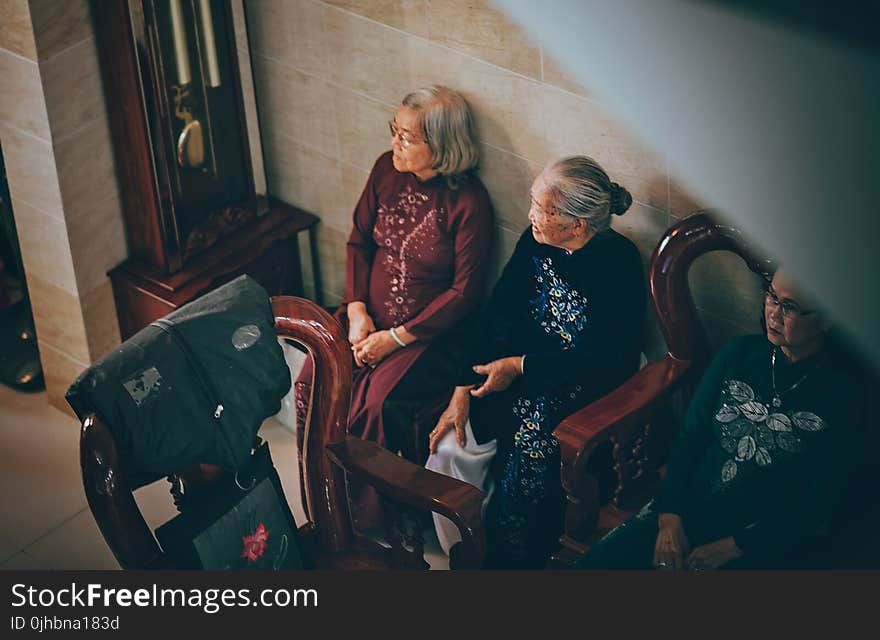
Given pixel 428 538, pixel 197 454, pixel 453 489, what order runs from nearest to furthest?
pixel 197 454
pixel 453 489
pixel 428 538

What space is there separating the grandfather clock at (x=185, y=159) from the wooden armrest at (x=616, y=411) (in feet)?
4.92

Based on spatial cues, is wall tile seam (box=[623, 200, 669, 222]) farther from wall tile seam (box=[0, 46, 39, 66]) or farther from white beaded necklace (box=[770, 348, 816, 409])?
wall tile seam (box=[0, 46, 39, 66])

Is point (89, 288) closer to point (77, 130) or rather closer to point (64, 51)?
point (77, 130)

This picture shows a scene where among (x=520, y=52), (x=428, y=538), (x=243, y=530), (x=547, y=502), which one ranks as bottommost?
(x=428, y=538)

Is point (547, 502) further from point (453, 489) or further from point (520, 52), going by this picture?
point (520, 52)

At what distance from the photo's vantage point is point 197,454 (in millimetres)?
2586

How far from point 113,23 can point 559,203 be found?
143cm

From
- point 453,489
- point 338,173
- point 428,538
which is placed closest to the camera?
point 453,489

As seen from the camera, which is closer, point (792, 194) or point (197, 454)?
point (197, 454)

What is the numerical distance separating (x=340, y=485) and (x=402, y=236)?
3.50 feet

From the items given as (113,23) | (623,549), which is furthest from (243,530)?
(113,23)

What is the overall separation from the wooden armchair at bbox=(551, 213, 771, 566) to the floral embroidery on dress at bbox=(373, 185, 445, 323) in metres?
0.80

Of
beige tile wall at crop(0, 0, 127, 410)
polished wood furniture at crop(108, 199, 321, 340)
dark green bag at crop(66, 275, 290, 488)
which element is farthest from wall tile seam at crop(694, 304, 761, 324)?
beige tile wall at crop(0, 0, 127, 410)

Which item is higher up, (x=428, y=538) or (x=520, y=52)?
(x=520, y=52)
